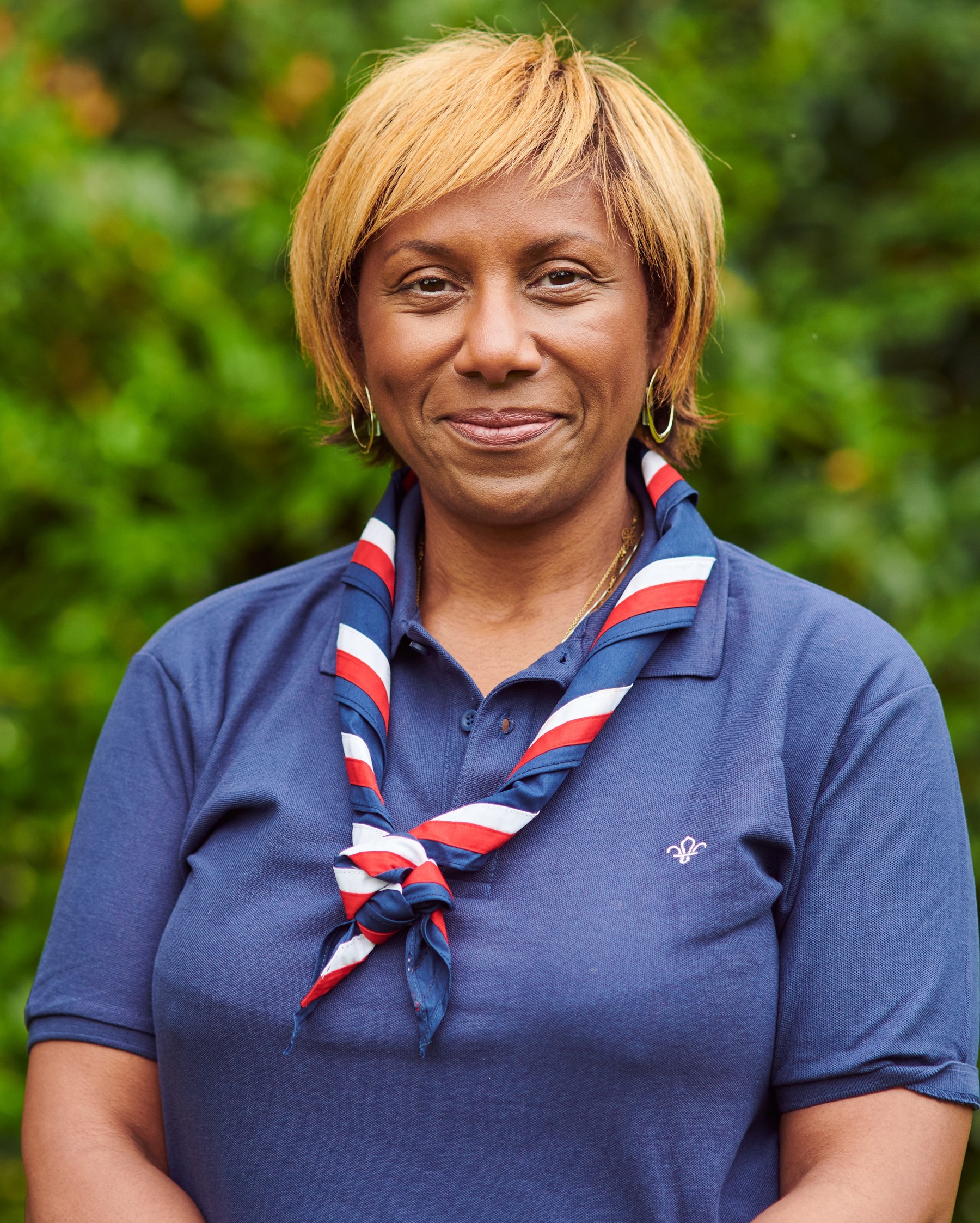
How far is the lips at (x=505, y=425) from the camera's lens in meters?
1.73

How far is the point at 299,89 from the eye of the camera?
320cm

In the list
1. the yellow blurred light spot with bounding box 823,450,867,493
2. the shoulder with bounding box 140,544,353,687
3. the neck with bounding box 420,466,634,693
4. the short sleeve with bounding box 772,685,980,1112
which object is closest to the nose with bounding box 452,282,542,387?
the neck with bounding box 420,466,634,693

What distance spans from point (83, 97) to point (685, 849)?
2.70 meters

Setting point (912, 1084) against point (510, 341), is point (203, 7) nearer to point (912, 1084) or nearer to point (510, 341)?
point (510, 341)

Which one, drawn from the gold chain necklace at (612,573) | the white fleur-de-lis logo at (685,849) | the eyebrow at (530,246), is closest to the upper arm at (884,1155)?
the white fleur-de-lis logo at (685,849)

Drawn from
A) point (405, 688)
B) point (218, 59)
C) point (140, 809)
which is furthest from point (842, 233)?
point (140, 809)

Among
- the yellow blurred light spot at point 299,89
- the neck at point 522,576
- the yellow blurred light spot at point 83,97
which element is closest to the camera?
the neck at point 522,576

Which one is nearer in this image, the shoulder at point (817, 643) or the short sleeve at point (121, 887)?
the shoulder at point (817, 643)

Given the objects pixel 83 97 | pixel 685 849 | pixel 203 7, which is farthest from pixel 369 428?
pixel 203 7

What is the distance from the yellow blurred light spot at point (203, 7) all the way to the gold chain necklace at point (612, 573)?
2137 millimetres

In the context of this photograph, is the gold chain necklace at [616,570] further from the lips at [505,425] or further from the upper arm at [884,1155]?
the upper arm at [884,1155]

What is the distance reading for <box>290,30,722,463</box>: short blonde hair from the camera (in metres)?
1.70

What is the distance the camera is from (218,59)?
11.9ft

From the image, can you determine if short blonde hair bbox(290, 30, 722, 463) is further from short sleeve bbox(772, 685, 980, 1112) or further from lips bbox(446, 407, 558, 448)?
short sleeve bbox(772, 685, 980, 1112)
